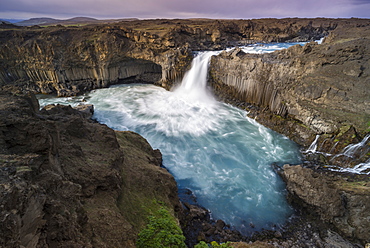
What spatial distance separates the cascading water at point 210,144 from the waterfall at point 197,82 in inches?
2.4

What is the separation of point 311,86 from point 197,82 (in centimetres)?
1622

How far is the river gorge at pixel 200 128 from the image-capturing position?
7297 mm

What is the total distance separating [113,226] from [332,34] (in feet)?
105

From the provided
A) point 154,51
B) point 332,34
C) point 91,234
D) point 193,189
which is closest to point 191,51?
point 154,51

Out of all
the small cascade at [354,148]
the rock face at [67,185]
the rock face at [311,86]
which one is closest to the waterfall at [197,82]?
the rock face at [311,86]

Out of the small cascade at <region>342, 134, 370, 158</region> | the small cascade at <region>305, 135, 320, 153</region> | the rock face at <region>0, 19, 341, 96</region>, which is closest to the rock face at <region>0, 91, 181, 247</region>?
the small cascade at <region>305, 135, 320, 153</region>

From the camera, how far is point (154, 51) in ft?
111

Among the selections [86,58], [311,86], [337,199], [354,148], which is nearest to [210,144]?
[337,199]

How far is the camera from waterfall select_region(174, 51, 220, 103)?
30381mm

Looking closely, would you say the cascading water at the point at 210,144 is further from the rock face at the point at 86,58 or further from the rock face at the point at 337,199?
the rock face at the point at 86,58

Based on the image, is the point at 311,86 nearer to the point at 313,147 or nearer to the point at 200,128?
the point at 313,147

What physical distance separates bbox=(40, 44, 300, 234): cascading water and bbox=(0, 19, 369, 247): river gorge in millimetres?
101

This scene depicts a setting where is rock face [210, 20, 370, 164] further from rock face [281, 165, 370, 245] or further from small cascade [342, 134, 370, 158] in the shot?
rock face [281, 165, 370, 245]

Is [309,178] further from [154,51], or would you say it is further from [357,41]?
[154,51]
